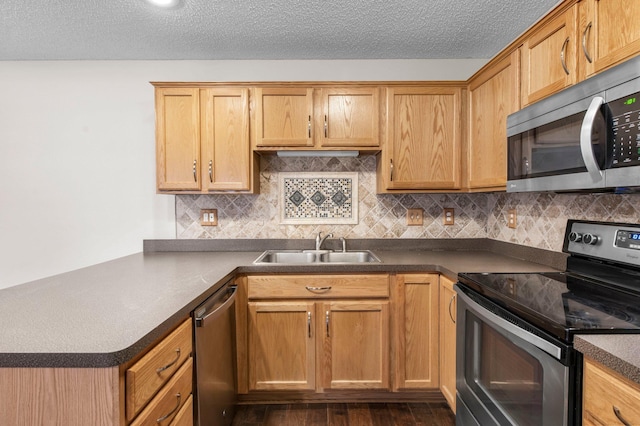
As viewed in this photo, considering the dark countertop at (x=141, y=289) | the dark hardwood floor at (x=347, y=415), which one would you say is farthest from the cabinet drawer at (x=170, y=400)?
the dark hardwood floor at (x=347, y=415)

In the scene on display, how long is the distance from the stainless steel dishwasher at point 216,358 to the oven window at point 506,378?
3.79 ft

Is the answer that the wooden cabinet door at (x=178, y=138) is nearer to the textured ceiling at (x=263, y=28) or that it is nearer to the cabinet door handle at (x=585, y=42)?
the textured ceiling at (x=263, y=28)

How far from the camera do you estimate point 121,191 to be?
8.29 feet

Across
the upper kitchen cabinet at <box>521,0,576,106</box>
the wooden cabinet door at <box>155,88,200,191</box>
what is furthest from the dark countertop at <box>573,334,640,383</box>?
the wooden cabinet door at <box>155,88,200,191</box>

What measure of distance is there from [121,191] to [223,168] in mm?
930

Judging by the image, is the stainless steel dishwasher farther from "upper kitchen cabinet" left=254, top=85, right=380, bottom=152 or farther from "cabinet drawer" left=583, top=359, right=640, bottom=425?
"cabinet drawer" left=583, top=359, right=640, bottom=425

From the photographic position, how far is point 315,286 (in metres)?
1.98

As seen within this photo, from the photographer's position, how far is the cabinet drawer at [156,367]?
0.87m

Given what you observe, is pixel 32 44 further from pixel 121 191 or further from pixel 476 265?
pixel 476 265

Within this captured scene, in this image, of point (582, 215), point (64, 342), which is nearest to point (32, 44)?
point (64, 342)

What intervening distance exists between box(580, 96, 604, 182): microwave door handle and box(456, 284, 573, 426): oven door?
0.60 meters

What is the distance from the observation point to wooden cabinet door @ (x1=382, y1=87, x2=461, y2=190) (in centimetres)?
220

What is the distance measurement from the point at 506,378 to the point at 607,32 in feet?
4.24

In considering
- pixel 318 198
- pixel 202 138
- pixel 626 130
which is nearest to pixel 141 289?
pixel 202 138
